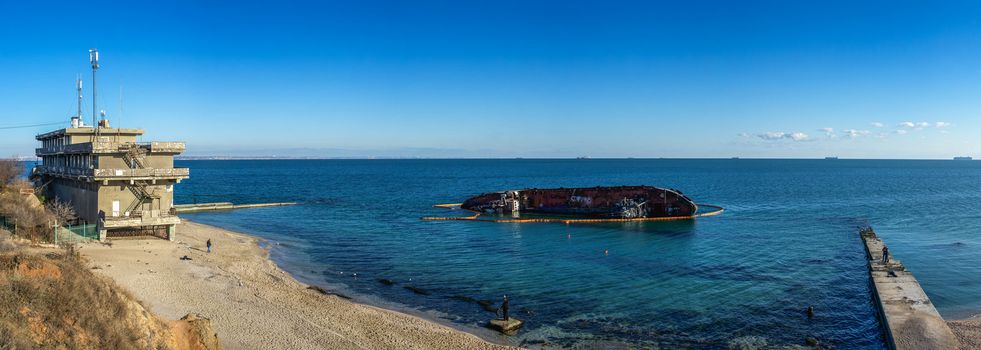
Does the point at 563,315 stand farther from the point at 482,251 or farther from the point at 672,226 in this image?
the point at 672,226

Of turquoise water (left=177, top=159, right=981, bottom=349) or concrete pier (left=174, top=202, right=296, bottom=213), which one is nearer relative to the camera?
turquoise water (left=177, top=159, right=981, bottom=349)

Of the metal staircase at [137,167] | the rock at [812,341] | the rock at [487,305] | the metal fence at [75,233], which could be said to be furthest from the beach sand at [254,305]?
the rock at [812,341]

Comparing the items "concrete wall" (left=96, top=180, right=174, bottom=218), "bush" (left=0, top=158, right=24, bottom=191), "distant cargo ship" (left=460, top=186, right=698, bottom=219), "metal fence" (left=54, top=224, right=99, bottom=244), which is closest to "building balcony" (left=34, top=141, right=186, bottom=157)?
"concrete wall" (left=96, top=180, right=174, bottom=218)

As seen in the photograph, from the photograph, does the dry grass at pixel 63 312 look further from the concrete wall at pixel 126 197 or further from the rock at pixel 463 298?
the concrete wall at pixel 126 197

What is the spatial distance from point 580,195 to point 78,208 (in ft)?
191

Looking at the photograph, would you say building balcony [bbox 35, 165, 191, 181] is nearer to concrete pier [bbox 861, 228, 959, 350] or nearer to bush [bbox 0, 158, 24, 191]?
bush [bbox 0, 158, 24, 191]

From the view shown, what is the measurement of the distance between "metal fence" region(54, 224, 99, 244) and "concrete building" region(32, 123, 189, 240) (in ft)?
1.89

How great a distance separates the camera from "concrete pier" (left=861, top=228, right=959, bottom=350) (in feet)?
87.5

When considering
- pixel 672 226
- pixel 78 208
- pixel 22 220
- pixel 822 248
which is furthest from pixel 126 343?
pixel 672 226

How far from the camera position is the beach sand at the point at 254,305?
83.8 feet

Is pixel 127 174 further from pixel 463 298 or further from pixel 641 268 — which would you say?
pixel 641 268

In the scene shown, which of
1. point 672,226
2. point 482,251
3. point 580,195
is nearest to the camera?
point 482,251

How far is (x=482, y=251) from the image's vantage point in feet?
169

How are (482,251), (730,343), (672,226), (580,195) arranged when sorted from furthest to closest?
1. (580,195)
2. (672,226)
3. (482,251)
4. (730,343)
